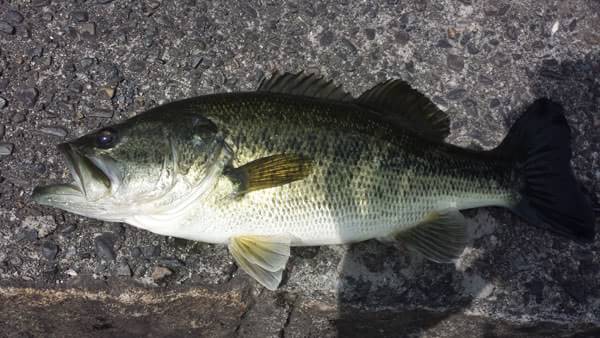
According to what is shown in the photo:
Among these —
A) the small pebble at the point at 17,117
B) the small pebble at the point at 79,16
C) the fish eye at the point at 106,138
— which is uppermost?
the small pebble at the point at 79,16

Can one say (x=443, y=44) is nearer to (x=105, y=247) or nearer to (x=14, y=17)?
(x=105, y=247)

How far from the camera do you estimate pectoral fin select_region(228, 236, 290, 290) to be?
2266 mm

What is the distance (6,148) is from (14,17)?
2.58 ft

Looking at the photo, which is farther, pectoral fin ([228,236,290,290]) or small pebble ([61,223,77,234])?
small pebble ([61,223,77,234])

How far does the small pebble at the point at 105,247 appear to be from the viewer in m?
2.45

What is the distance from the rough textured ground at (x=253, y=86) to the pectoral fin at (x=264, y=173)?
547 millimetres

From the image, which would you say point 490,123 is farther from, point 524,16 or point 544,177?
point 524,16

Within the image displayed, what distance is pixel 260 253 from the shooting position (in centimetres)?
227

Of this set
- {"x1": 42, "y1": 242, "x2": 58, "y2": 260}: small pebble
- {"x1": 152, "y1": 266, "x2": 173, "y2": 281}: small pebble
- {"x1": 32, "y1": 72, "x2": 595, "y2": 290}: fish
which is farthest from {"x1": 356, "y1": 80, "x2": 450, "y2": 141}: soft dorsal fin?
{"x1": 42, "y1": 242, "x2": 58, "y2": 260}: small pebble

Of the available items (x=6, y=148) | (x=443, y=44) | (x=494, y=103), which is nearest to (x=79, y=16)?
(x=6, y=148)

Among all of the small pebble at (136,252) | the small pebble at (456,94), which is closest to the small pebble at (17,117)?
the small pebble at (136,252)

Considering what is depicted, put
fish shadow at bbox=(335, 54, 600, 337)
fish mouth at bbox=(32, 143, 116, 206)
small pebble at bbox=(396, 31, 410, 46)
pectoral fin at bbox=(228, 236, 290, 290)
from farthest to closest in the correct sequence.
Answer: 1. small pebble at bbox=(396, 31, 410, 46)
2. fish shadow at bbox=(335, 54, 600, 337)
3. pectoral fin at bbox=(228, 236, 290, 290)
4. fish mouth at bbox=(32, 143, 116, 206)

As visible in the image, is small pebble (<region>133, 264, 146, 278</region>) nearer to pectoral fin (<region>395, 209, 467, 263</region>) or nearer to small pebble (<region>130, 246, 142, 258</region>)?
small pebble (<region>130, 246, 142, 258</region>)

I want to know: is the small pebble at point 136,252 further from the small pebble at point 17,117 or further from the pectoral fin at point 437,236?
the pectoral fin at point 437,236
